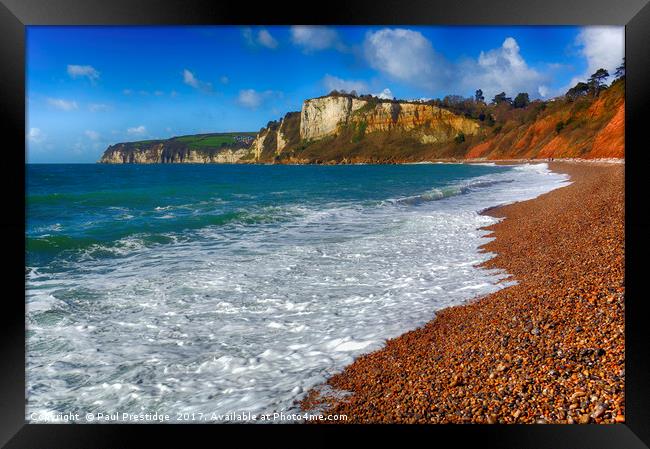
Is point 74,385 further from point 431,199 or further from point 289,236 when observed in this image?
point 431,199

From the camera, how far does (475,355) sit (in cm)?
311

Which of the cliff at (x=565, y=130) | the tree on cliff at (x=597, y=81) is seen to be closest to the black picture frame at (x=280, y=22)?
the cliff at (x=565, y=130)

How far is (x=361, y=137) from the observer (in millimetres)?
95625

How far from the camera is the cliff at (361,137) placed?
258ft

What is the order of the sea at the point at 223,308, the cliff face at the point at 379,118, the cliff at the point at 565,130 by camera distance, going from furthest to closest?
the cliff face at the point at 379,118 → the cliff at the point at 565,130 → the sea at the point at 223,308

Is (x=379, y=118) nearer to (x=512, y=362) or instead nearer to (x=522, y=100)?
(x=522, y=100)

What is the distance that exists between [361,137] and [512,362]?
95.2 metres

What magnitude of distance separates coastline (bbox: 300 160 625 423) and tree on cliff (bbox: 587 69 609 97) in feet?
174

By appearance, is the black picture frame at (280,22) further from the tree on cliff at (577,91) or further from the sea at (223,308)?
the tree on cliff at (577,91)

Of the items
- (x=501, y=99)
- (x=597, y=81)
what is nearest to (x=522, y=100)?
(x=501, y=99)

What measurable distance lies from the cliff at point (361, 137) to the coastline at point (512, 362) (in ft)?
231

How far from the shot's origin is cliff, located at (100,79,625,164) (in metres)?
78.7

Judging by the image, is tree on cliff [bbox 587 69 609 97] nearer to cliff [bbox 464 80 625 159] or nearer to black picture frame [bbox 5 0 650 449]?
cliff [bbox 464 80 625 159]

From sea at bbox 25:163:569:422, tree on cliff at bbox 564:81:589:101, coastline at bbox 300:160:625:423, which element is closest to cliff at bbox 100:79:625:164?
tree on cliff at bbox 564:81:589:101
